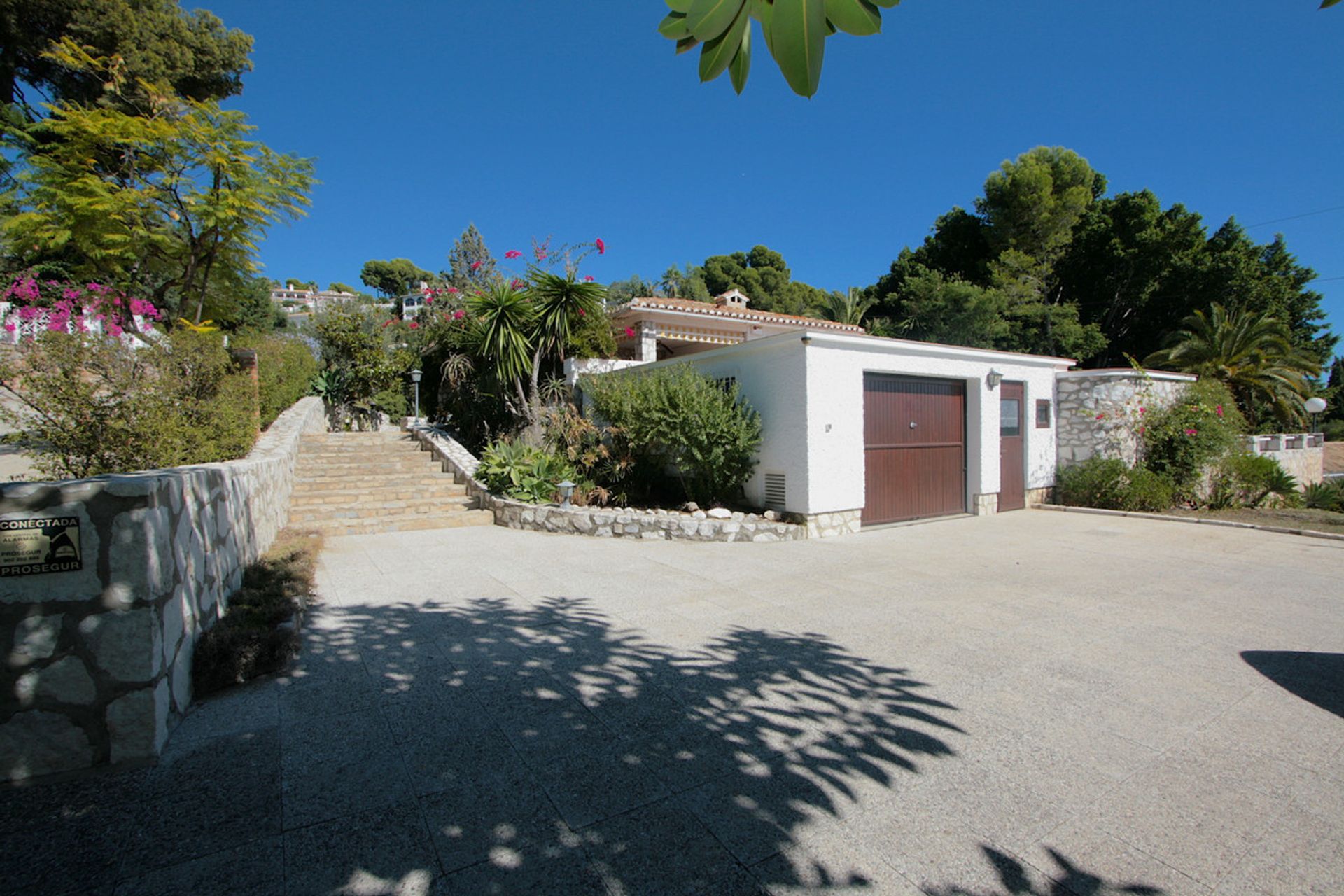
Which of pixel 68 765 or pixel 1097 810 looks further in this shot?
pixel 68 765

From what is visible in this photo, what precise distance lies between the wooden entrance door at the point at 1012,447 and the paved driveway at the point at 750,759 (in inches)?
223

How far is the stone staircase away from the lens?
9.22 metres

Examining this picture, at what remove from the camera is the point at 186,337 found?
7.48 meters

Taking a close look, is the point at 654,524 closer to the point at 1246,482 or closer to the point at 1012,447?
the point at 1012,447

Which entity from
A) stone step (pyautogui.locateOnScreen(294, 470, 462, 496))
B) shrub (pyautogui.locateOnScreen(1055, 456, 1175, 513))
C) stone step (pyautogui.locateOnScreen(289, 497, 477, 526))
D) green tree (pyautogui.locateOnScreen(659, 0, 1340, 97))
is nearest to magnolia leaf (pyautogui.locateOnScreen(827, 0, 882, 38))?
green tree (pyautogui.locateOnScreen(659, 0, 1340, 97))

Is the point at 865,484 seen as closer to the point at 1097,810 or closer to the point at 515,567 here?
the point at 515,567

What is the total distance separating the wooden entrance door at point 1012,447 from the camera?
10898 millimetres

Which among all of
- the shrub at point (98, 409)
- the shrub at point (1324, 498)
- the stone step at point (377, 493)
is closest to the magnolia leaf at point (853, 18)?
the shrub at point (98, 409)

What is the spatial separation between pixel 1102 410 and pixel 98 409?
47.4ft

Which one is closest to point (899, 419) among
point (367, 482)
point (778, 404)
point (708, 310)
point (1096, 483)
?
point (778, 404)

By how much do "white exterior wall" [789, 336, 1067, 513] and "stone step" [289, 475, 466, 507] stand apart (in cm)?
629

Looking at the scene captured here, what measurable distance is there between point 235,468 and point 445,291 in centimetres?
1037

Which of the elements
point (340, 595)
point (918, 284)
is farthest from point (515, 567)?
point (918, 284)

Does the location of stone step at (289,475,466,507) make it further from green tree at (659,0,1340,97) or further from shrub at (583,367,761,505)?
green tree at (659,0,1340,97)
